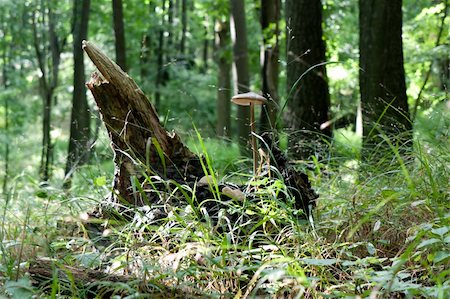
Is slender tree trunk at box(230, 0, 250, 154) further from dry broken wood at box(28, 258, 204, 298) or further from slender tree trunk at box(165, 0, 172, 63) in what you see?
dry broken wood at box(28, 258, 204, 298)

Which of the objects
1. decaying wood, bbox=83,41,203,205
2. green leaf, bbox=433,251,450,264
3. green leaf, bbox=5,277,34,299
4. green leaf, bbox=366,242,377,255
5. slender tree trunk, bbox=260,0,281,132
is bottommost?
green leaf, bbox=5,277,34,299

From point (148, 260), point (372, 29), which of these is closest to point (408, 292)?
point (148, 260)

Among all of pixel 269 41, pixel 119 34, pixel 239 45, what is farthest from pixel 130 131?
pixel 239 45

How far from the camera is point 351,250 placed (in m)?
3.31

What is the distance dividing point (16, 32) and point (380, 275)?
19464 millimetres

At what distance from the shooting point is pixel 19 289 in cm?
272

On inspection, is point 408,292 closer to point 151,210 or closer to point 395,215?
point 395,215

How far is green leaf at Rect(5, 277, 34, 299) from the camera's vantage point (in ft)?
8.57

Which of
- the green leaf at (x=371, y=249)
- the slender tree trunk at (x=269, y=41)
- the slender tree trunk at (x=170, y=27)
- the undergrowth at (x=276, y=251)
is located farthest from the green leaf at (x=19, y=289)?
the slender tree trunk at (x=170, y=27)

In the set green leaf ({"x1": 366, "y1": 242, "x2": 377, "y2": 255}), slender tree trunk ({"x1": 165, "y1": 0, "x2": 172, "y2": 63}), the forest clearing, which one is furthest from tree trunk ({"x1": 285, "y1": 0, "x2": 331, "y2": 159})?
slender tree trunk ({"x1": 165, "y1": 0, "x2": 172, "y2": 63})

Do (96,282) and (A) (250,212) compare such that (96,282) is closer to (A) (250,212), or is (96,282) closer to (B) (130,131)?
(A) (250,212)

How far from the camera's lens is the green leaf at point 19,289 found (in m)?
2.61

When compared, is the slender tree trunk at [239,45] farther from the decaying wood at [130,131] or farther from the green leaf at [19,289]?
the green leaf at [19,289]

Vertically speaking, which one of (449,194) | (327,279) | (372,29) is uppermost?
(372,29)
